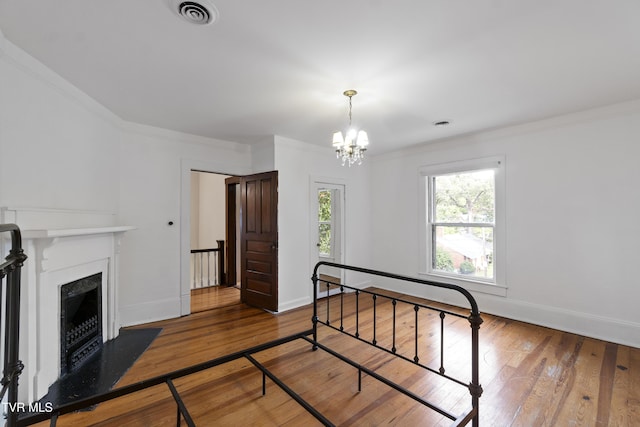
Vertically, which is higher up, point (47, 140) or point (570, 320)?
point (47, 140)

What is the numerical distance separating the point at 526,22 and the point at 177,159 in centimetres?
395

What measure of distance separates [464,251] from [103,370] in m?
4.63

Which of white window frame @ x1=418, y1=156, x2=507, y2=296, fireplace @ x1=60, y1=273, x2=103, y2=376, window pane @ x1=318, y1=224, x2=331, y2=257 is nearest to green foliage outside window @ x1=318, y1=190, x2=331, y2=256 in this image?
window pane @ x1=318, y1=224, x2=331, y2=257

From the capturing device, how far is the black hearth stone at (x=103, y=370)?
2.20 metres

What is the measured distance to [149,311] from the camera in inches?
→ 145

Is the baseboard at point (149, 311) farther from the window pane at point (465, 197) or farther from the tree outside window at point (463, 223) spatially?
the window pane at point (465, 197)

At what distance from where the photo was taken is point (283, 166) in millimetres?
4230

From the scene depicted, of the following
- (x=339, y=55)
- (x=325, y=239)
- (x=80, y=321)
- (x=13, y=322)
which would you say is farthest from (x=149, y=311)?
(x=339, y=55)

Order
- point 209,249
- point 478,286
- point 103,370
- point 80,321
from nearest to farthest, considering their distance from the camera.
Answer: point 103,370, point 80,321, point 478,286, point 209,249

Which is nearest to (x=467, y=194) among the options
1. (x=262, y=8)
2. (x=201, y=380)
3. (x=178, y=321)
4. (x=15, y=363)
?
(x=262, y=8)

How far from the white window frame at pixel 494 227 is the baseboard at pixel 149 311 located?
3.82 meters

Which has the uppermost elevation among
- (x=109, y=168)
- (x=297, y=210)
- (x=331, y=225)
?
(x=109, y=168)

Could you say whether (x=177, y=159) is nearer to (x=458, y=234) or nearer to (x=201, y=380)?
(x=201, y=380)

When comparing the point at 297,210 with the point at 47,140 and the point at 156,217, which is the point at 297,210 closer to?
the point at 156,217
